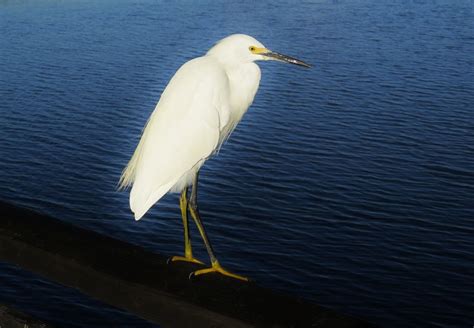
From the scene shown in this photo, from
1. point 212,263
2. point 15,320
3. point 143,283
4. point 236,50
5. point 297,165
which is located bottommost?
point 297,165

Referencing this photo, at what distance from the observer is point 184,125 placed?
3.88 meters

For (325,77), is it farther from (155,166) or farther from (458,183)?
(155,166)

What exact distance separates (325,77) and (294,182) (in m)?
6.85

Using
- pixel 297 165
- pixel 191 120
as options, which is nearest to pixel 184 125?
pixel 191 120

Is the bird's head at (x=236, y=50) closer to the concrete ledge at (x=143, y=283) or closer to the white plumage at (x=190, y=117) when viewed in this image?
the white plumage at (x=190, y=117)

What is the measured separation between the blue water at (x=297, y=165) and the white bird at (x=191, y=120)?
1003cm

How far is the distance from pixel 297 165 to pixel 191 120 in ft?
44.6

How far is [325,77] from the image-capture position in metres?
22.9

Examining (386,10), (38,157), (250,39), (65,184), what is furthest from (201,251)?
(386,10)

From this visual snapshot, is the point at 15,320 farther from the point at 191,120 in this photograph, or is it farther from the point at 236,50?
the point at 236,50

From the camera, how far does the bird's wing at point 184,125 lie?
12.3 feet

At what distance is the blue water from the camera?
1444 cm

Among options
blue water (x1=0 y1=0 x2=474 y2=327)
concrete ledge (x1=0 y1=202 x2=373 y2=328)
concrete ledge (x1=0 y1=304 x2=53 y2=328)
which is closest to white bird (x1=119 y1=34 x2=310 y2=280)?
concrete ledge (x1=0 y1=202 x2=373 y2=328)

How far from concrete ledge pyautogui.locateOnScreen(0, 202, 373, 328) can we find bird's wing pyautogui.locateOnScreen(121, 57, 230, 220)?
1155 millimetres
